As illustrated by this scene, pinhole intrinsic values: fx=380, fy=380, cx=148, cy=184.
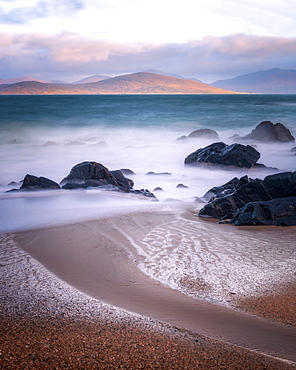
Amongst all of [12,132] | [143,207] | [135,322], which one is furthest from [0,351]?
[12,132]

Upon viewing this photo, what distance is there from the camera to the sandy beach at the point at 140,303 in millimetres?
2182

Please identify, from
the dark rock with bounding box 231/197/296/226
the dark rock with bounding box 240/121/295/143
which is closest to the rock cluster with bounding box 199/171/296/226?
the dark rock with bounding box 231/197/296/226

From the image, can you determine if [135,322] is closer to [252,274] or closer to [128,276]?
[128,276]

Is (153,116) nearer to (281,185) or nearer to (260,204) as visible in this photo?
(281,185)

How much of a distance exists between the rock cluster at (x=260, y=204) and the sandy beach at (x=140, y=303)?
50cm

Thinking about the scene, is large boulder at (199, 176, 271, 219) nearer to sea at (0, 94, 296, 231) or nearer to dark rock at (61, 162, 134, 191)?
sea at (0, 94, 296, 231)

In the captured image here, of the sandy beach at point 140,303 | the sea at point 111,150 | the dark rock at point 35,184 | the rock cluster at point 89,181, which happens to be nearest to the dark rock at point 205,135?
the sea at point 111,150

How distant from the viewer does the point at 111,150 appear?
20.7m

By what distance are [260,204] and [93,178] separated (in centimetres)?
474

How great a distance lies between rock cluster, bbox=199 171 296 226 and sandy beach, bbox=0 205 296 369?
497 millimetres

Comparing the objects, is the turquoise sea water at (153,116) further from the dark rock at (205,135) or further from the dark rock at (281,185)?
the dark rock at (281,185)

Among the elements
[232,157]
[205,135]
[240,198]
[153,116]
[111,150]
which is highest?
[153,116]

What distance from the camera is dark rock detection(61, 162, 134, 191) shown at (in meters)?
9.42

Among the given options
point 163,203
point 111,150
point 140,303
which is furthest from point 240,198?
point 111,150
